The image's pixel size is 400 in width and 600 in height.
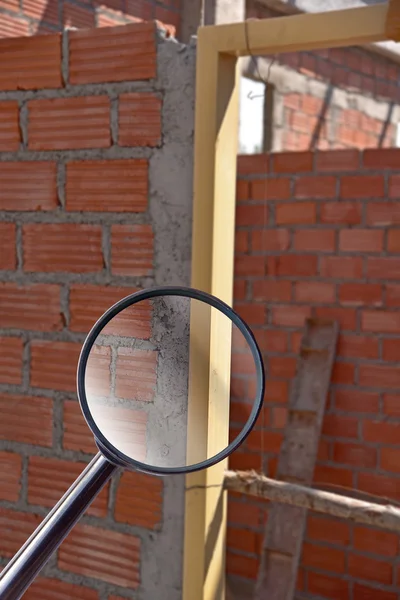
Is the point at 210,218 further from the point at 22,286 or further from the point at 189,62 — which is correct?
the point at 22,286

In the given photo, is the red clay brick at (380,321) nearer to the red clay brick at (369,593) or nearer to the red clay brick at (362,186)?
the red clay brick at (362,186)

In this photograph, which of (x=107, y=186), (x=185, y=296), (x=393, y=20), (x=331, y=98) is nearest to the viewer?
(x=185, y=296)

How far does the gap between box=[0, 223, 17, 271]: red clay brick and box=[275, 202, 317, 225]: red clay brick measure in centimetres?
164

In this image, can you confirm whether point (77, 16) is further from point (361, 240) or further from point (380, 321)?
point (380, 321)

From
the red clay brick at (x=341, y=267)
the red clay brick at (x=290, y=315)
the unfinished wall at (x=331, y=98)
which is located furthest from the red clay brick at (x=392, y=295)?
the unfinished wall at (x=331, y=98)

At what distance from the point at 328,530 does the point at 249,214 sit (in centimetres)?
139

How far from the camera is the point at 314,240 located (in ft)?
10.3

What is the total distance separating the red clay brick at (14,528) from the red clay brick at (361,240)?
1776 mm

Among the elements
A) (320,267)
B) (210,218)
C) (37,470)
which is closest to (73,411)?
(37,470)

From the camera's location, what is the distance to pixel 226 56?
5.13 feet

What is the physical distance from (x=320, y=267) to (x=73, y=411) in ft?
5.45

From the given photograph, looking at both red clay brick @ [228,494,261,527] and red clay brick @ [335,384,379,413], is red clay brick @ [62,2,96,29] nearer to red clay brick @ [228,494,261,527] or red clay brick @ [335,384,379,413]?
red clay brick @ [335,384,379,413]

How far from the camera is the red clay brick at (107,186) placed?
5.36 ft

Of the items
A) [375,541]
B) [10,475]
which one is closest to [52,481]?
[10,475]
